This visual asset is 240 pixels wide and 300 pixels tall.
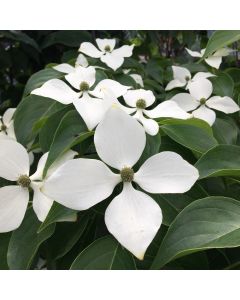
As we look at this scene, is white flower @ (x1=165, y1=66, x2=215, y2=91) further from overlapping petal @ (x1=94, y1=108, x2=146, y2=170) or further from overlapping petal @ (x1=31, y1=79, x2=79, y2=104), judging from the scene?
overlapping petal @ (x1=94, y1=108, x2=146, y2=170)

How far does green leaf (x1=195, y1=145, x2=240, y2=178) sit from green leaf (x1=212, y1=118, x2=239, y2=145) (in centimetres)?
11

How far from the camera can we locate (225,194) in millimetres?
474

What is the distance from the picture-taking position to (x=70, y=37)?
117 centimetres

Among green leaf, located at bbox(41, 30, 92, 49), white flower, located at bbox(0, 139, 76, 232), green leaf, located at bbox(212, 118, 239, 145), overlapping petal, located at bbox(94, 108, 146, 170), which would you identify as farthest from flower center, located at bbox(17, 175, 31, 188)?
green leaf, located at bbox(41, 30, 92, 49)

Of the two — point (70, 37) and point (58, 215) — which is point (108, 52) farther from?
point (58, 215)

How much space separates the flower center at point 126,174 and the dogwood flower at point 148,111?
8 centimetres

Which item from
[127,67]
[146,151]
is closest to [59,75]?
[127,67]

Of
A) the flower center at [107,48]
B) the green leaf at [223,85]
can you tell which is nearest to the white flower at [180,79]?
the green leaf at [223,85]

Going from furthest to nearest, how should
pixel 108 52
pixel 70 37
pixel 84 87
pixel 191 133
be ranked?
1. pixel 70 37
2. pixel 108 52
3. pixel 84 87
4. pixel 191 133

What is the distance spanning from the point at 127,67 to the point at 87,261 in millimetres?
520

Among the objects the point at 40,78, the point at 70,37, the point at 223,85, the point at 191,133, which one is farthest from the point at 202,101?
the point at 70,37

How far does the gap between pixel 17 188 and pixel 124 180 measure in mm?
127

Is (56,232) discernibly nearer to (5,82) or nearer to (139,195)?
(139,195)

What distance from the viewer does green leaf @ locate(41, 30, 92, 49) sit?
3.79ft
